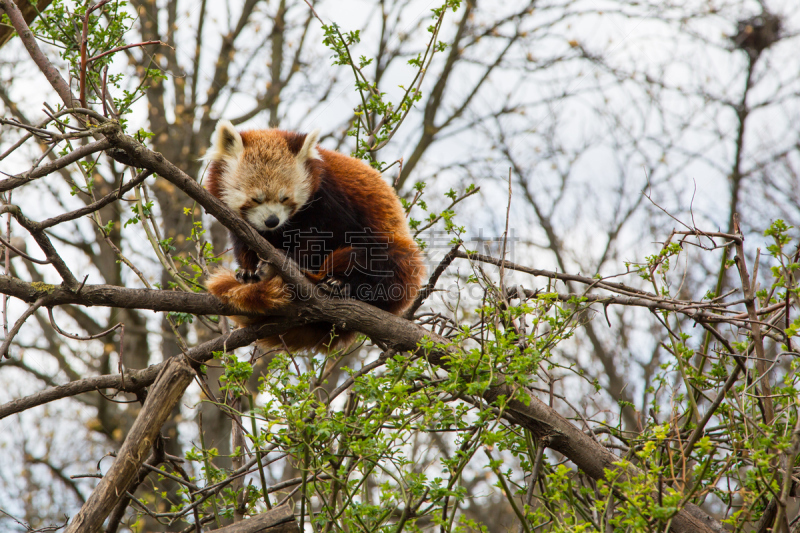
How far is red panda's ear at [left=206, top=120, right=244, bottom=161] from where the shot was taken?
4.32m

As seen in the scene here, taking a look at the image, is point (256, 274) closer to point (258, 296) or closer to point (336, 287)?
point (258, 296)

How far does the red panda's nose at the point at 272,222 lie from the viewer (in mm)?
3968

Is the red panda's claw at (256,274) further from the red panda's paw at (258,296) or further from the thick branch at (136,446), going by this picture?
the thick branch at (136,446)

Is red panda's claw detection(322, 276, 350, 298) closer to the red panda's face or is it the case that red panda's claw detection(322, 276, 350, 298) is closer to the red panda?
the red panda

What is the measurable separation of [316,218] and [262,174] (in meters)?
0.47

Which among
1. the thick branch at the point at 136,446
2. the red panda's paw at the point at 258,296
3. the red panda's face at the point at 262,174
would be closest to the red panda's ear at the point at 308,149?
the red panda's face at the point at 262,174

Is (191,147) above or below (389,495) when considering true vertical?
above

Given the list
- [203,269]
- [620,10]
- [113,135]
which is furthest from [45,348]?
[620,10]

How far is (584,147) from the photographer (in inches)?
513

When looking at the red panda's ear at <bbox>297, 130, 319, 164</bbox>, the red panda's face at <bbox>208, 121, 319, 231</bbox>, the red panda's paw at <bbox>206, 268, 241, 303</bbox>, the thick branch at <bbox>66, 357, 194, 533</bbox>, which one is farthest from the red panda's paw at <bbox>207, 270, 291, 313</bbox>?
the red panda's ear at <bbox>297, 130, 319, 164</bbox>

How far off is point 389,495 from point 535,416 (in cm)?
87

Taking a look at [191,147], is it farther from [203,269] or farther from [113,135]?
[113,135]

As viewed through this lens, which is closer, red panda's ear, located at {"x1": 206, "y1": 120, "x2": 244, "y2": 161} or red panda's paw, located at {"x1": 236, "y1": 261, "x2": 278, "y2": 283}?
red panda's paw, located at {"x1": 236, "y1": 261, "x2": 278, "y2": 283}

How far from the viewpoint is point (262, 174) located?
4145mm
